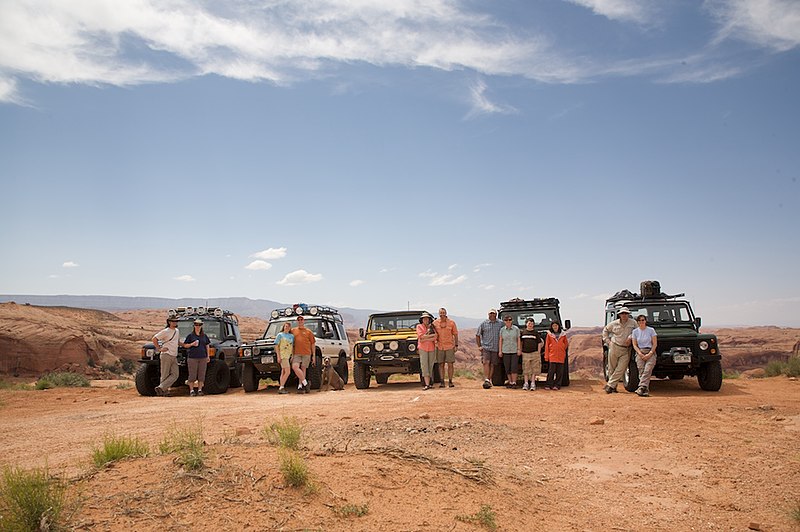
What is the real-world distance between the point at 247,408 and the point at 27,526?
23.6ft

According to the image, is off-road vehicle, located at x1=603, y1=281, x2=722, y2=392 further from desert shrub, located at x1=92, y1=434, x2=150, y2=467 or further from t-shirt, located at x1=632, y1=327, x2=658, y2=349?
desert shrub, located at x1=92, y1=434, x2=150, y2=467

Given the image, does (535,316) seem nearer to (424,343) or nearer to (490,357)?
(490,357)

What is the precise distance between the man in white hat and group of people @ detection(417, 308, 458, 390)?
3.42 m

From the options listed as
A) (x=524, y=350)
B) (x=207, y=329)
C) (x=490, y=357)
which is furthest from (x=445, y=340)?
(x=207, y=329)

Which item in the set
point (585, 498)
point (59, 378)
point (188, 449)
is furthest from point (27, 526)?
point (59, 378)

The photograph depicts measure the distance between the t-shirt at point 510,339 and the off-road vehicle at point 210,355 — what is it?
24.2 feet

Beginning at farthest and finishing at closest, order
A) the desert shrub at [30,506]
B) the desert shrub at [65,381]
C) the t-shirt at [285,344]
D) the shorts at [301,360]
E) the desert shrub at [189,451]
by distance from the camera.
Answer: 1. the desert shrub at [65,381]
2. the shorts at [301,360]
3. the t-shirt at [285,344]
4. the desert shrub at [189,451]
5. the desert shrub at [30,506]

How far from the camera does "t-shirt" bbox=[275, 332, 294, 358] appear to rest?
44.3 feet

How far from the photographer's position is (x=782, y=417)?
29.0ft

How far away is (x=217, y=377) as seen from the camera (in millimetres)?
15180

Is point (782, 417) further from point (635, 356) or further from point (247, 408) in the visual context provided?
point (247, 408)

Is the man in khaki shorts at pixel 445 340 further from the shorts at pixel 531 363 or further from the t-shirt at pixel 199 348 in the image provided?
the t-shirt at pixel 199 348

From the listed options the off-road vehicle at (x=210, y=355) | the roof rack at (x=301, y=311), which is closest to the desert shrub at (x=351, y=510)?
the off-road vehicle at (x=210, y=355)

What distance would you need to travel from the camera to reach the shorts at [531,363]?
13.4 metres
